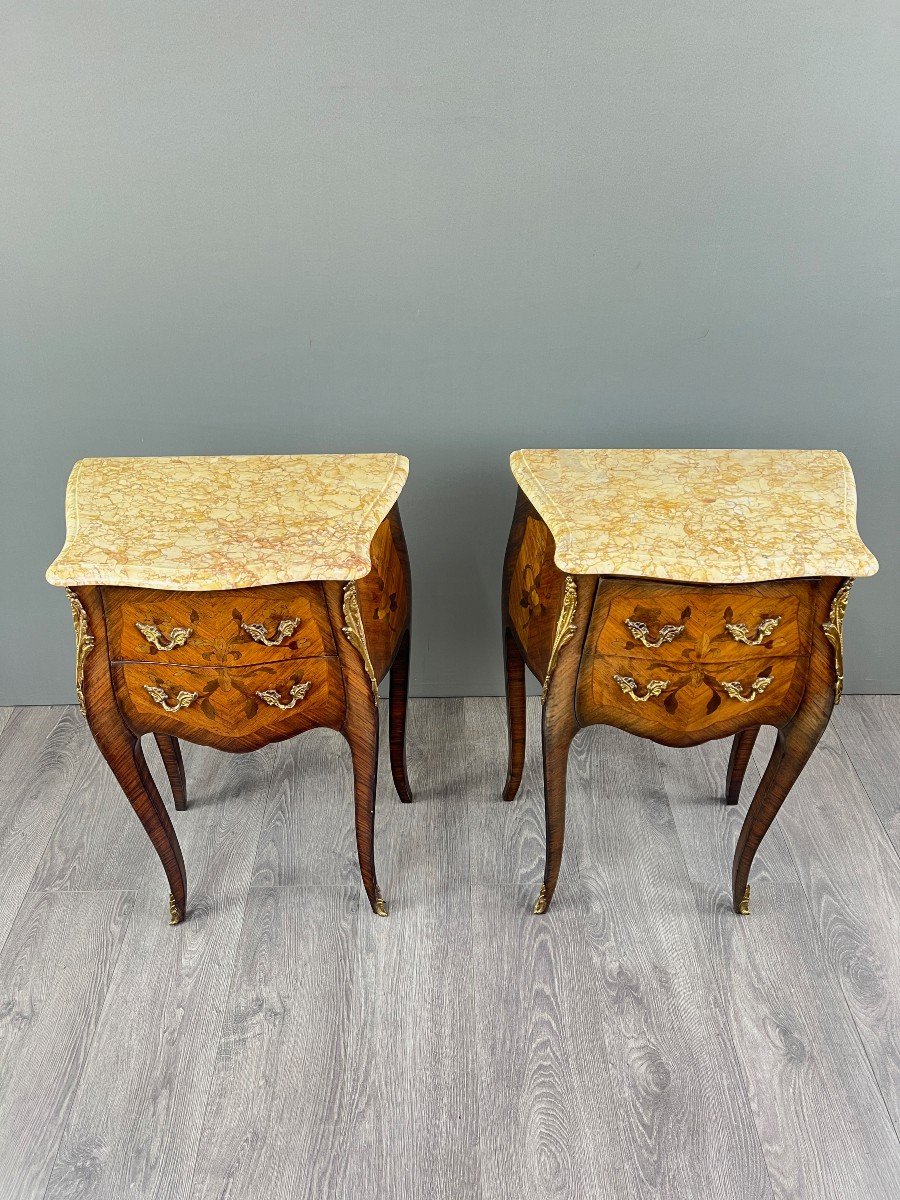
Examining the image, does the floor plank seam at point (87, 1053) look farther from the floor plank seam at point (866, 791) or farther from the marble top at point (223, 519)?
the floor plank seam at point (866, 791)

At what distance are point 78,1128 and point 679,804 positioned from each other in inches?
45.6

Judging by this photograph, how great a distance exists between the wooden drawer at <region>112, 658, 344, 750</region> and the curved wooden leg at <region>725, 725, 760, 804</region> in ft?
2.69

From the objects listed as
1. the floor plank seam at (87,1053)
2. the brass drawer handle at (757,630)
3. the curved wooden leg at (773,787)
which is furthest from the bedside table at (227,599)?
the curved wooden leg at (773,787)

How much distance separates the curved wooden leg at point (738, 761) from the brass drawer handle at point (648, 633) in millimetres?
545

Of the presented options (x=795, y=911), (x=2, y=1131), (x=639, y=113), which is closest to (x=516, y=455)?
(x=639, y=113)

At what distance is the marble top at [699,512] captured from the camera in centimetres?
124

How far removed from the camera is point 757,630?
131 cm

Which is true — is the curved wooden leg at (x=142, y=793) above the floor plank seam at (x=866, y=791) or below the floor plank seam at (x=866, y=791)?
above

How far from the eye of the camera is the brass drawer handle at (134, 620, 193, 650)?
130 cm

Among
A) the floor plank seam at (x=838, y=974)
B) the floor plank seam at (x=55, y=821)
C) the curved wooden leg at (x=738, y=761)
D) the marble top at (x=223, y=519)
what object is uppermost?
the marble top at (x=223, y=519)

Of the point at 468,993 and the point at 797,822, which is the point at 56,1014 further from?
the point at 797,822

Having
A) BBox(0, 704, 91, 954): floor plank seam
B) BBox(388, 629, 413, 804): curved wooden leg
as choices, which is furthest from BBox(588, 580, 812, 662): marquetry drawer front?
BBox(0, 704, 91, 954): floor plank seam

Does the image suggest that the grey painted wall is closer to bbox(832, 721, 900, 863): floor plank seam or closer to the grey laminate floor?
bbox(832, 721, 900, 863): floor plank seam

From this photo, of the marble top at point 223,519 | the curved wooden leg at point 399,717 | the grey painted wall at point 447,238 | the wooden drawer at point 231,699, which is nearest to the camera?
the marble top at point 223,519
